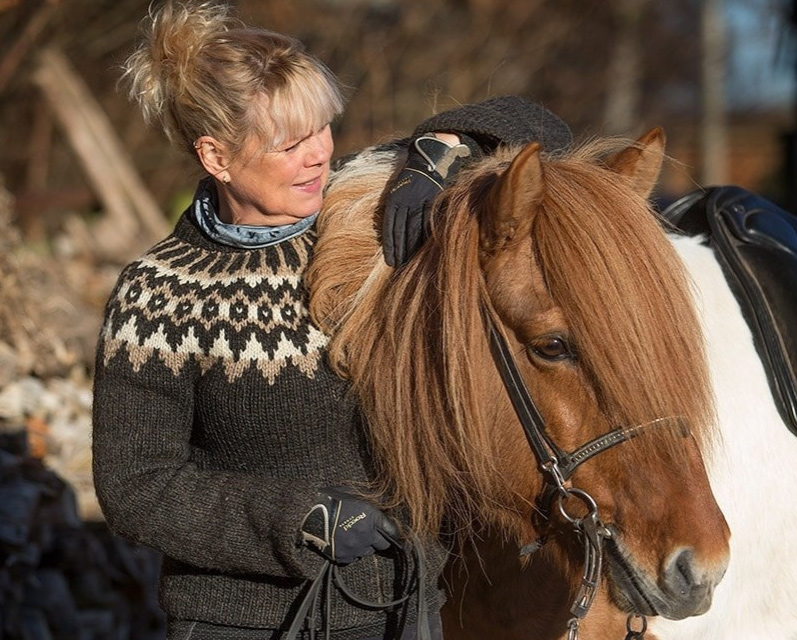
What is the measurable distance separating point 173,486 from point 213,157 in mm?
592

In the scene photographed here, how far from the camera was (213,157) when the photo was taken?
1.88 meters

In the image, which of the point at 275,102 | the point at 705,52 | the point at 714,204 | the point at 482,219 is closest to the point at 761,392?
the point at 714,204

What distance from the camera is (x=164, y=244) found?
6.49ft

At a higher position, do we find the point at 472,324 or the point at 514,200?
the point at 514,200

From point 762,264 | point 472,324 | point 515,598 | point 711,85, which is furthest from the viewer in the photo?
point 711,85

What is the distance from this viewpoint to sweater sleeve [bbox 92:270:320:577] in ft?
5.81

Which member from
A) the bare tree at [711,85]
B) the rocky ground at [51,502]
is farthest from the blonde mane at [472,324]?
the bare tree at [711,85]

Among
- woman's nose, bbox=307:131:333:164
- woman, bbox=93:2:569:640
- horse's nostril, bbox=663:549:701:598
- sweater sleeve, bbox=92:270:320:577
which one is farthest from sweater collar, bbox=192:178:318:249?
horse's nostril, bbox=663:549:701:598

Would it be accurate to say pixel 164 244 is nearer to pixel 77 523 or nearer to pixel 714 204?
pixel 714 204

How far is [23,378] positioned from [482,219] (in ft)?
9.21

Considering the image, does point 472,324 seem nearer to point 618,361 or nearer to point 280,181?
point 618,361

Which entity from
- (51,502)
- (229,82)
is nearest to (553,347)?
(229,82)

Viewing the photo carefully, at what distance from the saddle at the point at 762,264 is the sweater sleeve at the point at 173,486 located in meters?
0.98

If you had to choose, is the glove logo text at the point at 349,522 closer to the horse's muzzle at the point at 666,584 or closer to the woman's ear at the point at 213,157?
the horse's muzzle at the point at 666,584
